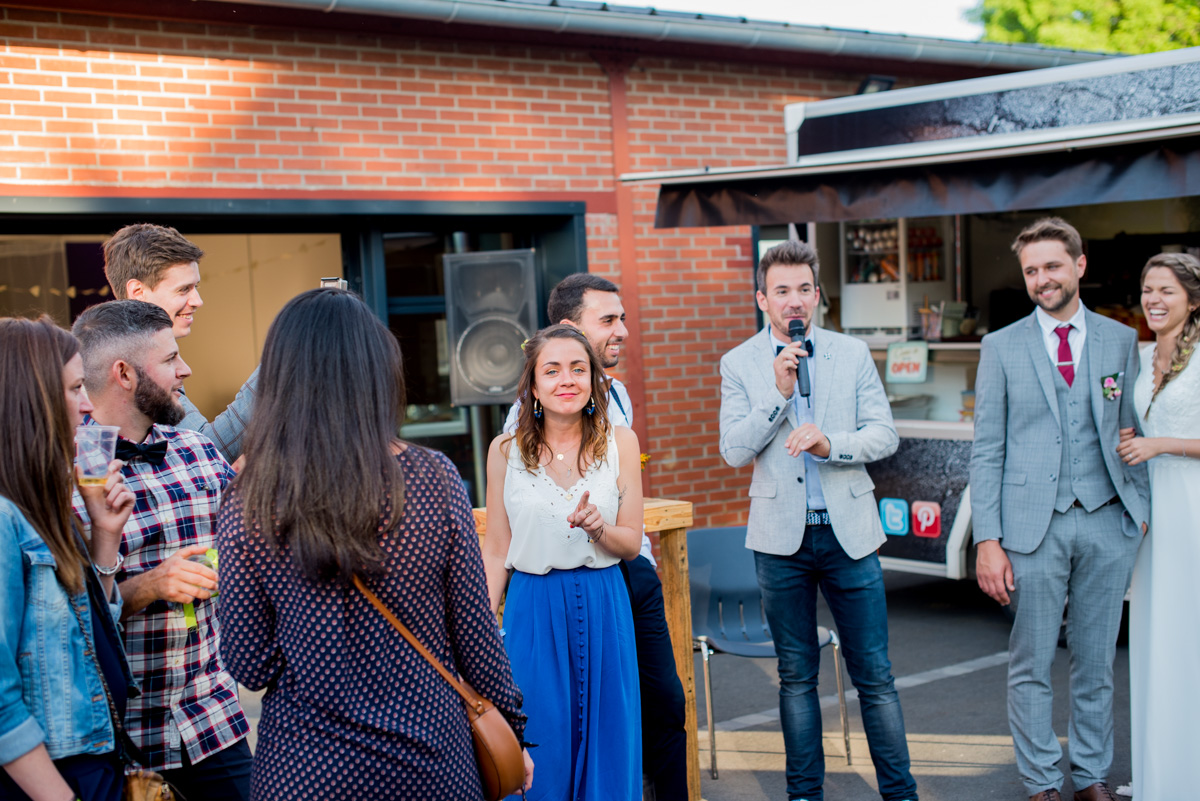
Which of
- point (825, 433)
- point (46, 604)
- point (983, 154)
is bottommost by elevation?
point (46, 604)

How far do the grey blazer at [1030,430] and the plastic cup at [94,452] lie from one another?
300 centimetres

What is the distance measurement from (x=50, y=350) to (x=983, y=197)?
4855 mm

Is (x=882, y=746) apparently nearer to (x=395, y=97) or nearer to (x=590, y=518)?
(x=590, y=518)

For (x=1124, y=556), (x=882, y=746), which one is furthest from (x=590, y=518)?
(x=1124, y=556)

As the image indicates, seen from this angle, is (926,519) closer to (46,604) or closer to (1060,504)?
(1060,504)

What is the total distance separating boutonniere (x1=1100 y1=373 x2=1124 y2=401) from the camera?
12.4 feet

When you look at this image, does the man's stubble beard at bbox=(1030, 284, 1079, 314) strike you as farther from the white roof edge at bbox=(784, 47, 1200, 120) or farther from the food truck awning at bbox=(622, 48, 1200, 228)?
the white roof edge at bbox=(784, 47, 1200, 120)

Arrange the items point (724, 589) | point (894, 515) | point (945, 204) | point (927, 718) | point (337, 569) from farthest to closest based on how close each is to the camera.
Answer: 1. point (894, 515)
2. point (945, 204)
3. point (927, 718)
4. point (724, 589)
5. point (337, 569)

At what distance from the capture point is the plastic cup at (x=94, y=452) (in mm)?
2117

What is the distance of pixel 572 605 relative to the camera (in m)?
3.19

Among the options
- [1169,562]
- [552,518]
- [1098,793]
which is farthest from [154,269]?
[1098,793]

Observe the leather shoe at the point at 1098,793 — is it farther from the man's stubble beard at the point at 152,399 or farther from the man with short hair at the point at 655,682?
the man's stubble beard at the point at 152,399

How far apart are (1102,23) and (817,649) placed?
76.0 ft

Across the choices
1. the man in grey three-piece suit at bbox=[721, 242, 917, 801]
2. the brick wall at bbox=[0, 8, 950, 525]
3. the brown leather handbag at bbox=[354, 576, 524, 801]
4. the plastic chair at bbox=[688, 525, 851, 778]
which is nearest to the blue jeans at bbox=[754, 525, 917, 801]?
the man in grey three-piece suit at bbox=[721, 242, 917, 801]
